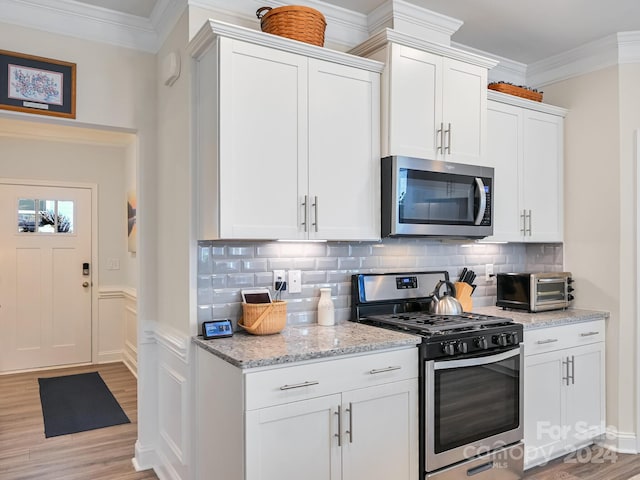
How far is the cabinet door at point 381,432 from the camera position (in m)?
2.17

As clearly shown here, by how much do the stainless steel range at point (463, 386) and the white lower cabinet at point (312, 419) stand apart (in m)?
0.09

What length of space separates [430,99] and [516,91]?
1.02 metres

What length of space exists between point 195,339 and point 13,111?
62.1 inches

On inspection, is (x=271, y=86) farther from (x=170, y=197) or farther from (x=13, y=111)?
(x=13, y=111)

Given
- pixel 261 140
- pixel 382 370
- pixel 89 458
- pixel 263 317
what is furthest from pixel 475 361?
pixel 89 458

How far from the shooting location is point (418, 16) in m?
2.88

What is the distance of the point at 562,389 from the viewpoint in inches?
121

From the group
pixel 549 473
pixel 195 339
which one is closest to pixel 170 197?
pixel 195 339

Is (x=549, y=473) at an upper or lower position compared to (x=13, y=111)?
lower

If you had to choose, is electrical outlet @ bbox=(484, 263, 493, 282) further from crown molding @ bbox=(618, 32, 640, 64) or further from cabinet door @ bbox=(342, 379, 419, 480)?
A: crown molding @ bbox=(618, 32, 640, 64)

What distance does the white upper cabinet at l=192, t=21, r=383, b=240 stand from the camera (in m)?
2.23

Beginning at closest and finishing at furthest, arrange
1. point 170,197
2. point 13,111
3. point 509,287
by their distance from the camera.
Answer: point 13,111, point 170,197, point 509,287

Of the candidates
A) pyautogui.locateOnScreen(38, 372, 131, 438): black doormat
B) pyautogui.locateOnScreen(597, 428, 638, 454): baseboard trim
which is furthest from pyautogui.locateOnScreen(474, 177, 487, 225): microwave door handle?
pyautogui.locateOnScreen(38, 372, 131, 438): black doormat

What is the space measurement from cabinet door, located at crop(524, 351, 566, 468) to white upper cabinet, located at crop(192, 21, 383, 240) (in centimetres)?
134
